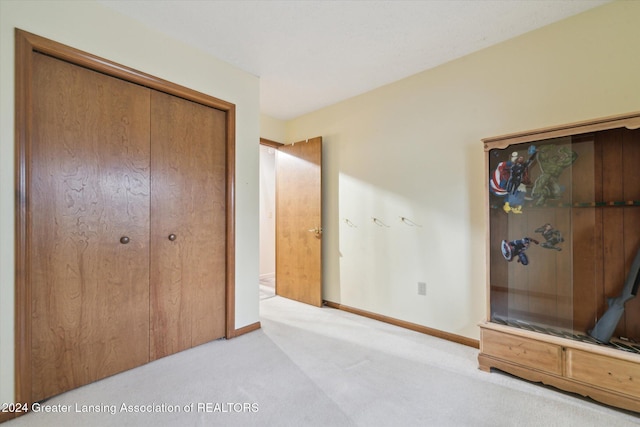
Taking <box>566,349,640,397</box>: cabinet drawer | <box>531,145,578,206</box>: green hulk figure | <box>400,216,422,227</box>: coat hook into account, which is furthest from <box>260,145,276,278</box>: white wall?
<box>566,349,640,397</box>: cabinet drawer

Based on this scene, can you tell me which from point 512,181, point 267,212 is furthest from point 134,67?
point 267,212

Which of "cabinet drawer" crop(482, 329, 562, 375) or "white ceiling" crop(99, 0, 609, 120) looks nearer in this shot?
"cabinet drawer" crop(482, 329, 562, 375)

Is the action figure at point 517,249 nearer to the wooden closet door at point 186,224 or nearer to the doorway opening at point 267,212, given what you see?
the wooden closet door at point 186,224

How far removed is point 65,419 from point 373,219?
2685mm

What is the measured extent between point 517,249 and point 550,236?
0.22 meters

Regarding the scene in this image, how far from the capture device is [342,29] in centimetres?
208

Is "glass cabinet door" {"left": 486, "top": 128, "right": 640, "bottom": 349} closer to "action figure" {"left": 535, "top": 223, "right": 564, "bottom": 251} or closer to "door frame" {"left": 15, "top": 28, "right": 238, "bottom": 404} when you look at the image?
"action figure" {"left": 535, "top": 223, "right": 564, "bottom": 251}

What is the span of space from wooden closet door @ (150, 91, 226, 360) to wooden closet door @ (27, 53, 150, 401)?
0.31 feet

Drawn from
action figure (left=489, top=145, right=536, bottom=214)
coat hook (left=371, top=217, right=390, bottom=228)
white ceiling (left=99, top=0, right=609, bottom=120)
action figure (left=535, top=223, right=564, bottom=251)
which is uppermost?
white ceiling (left=99, top=0, right=609, bottom=120)

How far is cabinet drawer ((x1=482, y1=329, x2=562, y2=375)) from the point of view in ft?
5.72

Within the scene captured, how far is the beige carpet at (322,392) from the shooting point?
1.51 m

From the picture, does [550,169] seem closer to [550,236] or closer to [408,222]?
[550,236]

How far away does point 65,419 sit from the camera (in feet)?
4.97

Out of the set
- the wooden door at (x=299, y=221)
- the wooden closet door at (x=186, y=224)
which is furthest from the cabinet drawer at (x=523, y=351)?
the wooden closet door at (x=186, y=224)
